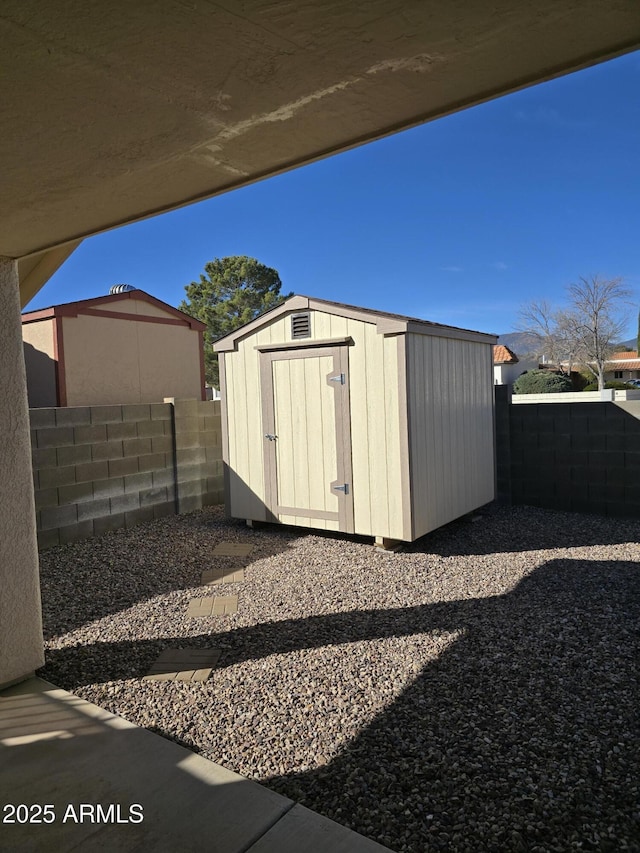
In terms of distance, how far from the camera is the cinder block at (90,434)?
5531mm

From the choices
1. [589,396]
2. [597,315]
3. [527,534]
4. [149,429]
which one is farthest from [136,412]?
[597,315]

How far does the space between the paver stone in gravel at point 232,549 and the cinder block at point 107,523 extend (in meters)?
1.27

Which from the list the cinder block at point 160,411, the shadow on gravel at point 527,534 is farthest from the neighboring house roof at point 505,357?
the cinder block at point 160,411

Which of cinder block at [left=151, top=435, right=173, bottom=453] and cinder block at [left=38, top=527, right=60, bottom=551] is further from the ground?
cinder block at [left=151, top=435, right=173, bottom=453]

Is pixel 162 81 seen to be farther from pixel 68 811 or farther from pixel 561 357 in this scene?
pixel 561 357

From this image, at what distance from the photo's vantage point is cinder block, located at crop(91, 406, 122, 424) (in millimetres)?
5680

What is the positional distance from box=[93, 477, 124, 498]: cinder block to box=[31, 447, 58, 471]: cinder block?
511 millimetres

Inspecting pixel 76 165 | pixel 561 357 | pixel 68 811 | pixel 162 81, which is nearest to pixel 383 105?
pixel 162 81

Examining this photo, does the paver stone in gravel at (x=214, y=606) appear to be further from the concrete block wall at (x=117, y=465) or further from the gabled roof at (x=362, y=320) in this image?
the gabled roof at (x=362, y=320)

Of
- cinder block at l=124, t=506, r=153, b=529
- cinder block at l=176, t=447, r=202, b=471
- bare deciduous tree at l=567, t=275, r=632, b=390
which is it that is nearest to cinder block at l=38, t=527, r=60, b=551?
cinder block at l=124, t=506, r=153, b=529

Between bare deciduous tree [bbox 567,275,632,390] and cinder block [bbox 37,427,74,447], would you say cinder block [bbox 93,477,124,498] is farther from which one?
bare deciduous tree [bbox 567,275,632,390]

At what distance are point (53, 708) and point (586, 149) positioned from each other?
117ft

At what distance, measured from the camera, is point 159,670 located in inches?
113

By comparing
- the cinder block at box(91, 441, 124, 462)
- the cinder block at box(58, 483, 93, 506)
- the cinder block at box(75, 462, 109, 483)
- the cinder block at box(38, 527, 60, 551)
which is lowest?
the cinder block at box(38, 527, 60, 551)
